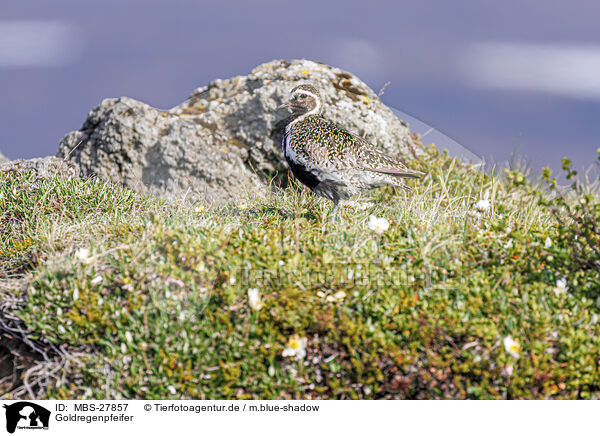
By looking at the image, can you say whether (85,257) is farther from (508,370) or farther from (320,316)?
(508,370)

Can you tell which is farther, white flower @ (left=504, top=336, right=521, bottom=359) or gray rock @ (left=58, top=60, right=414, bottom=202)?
gray rock @ (left=58, top=60, right=414, bottom=202)

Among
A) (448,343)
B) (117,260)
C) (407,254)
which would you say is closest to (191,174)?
(117,260)

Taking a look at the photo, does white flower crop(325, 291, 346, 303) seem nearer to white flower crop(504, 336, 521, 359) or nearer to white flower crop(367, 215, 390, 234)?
white flower crop(367, 215, 390, 234)

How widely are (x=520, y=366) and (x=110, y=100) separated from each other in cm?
810

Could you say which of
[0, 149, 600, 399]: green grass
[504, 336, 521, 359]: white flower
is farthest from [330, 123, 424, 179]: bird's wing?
[504, 336, 521, 359]: white flower

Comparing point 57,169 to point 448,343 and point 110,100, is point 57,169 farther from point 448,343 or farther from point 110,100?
point 448,343

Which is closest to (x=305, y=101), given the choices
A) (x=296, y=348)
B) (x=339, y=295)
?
(x=339, y=295)

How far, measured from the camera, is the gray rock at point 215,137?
8.23 metres

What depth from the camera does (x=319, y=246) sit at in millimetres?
4344

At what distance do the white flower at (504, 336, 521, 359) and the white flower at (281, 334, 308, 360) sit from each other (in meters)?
1.38

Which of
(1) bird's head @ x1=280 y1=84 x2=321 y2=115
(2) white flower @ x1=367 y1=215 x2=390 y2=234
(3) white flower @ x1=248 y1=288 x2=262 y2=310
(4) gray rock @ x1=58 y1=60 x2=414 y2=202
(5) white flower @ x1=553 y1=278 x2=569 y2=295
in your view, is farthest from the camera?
(4) gray rock @ x1=58 y1=60 x2=414 y2=202

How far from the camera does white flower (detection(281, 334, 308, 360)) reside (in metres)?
3.57

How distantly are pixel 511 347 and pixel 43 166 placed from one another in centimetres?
716
